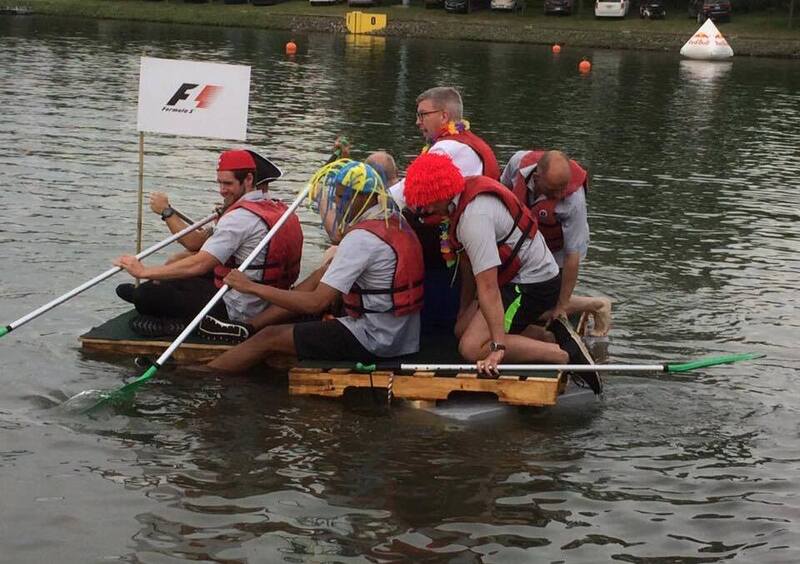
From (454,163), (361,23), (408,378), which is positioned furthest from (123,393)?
(361,23)

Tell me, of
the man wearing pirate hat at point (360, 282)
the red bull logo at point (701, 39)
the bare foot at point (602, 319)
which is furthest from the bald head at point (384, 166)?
the red bull logo at point (701, 39)

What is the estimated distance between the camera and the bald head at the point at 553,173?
10180mm

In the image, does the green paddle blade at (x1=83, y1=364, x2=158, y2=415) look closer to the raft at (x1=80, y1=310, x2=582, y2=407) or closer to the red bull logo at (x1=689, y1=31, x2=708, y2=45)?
the raft at (x1=80, y1=310, x2=582, y2=407)

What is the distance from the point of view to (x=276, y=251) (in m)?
10.4

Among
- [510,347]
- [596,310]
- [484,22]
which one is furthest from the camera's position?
[484,22]

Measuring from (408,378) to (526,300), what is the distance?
1.11 m

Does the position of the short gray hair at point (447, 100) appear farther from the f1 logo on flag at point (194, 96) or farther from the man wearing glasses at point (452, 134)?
A: the f1 logo on flag at point (194, 96)

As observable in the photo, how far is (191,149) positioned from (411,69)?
64.9ft

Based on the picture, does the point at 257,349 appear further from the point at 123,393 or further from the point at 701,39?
the point at 701,39

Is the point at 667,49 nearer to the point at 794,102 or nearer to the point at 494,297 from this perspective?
the point at 794,102

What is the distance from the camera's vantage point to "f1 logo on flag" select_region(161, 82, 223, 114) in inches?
454

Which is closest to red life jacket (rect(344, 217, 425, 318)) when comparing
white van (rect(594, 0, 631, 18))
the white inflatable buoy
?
the white inflatable buoy

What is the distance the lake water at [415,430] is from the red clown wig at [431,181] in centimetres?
171

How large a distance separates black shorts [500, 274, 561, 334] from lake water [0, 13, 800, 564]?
Answer: 0.74 metres
